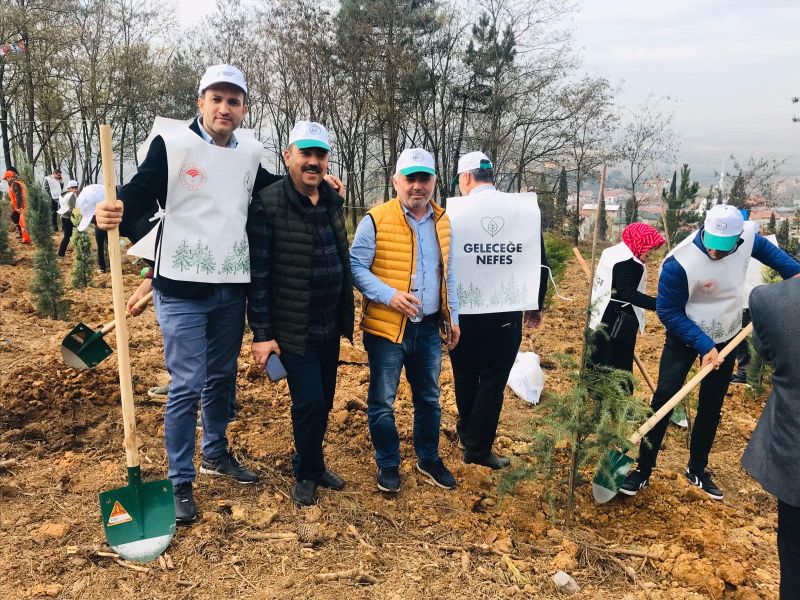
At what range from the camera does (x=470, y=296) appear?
11.8 feet

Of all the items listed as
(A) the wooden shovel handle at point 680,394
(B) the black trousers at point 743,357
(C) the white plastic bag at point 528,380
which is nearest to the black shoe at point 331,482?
(A) the wooden shovel handle at point 680,394

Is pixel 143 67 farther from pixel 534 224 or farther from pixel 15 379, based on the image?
pixel 534 224

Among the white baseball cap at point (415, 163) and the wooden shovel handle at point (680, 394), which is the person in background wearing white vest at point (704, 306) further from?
the white baseball cap at point (415, 163)

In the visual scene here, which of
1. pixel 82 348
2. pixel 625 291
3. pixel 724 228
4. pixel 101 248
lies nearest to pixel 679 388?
pixel 625 291

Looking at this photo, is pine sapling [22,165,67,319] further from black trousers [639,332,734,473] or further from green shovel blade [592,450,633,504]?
black trousers [639,332,734,473]

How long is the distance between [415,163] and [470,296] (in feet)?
3.11

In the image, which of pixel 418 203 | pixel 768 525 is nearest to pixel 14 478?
pixel 418 203

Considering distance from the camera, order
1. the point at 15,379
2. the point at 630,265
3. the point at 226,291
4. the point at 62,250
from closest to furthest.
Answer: the point at 226,291 → the point at 630,265 → the point at 15,379 → the point at 62,250

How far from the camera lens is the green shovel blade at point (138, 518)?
255 cm

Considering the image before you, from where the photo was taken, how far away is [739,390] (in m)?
5.90

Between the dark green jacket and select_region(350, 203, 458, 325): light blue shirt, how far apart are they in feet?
1.08

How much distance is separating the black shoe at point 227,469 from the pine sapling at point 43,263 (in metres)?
4.68

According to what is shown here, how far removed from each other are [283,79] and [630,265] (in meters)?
22.8

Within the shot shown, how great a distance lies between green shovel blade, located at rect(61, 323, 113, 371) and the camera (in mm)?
3779
